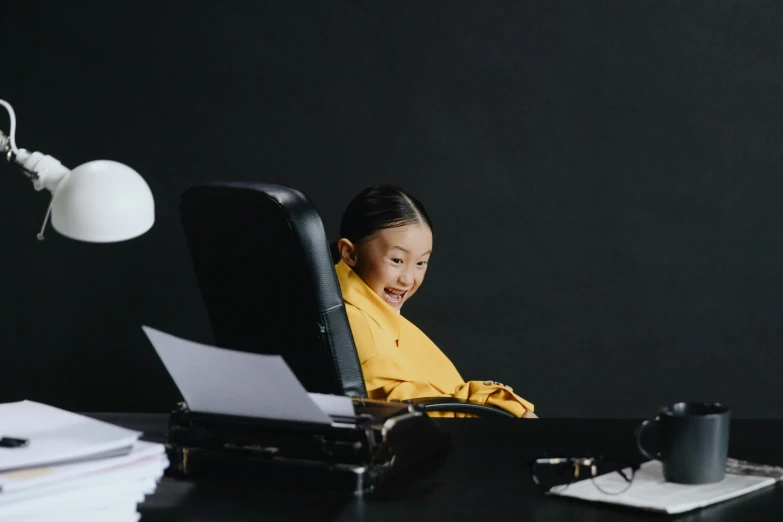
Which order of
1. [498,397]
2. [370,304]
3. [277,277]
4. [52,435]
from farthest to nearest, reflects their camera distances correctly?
[370,304] < [498,397] < [277,277] < [52,435]

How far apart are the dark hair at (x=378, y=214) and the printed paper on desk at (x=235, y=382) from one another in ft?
4.56

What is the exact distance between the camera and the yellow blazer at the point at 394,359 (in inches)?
87.5

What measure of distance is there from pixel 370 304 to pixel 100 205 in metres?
1.37

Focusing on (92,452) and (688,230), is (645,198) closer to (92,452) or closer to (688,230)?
(688,230)

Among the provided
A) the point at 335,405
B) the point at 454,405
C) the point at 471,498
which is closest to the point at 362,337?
the point at 454,405

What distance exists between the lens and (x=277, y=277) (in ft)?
5.88

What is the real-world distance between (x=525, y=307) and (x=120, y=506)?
2.74 meters

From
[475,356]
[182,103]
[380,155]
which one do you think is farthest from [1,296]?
[475,356]

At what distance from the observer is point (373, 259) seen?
2.55 meters

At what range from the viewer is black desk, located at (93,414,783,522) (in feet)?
3.30

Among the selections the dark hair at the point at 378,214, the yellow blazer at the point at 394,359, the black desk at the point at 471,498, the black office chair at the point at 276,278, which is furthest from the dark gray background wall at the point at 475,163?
the black desk at the point at 471,498

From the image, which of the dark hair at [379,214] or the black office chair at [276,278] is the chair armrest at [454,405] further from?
the dark hair at [379,214]

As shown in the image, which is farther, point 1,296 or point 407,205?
point 1,296

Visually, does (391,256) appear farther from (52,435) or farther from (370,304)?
(52,435)
